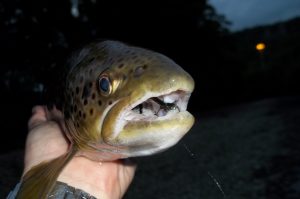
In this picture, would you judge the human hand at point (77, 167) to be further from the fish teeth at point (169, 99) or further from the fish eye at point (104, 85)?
the fish teeth at point (169, 99)

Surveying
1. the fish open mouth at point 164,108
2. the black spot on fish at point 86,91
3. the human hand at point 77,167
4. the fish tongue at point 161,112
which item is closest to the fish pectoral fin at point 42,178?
the human hand at point 77,167

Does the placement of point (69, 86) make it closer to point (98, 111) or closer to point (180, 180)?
point (98, 111)

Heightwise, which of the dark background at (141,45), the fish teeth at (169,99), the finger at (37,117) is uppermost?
the fish teeth at (169,99)

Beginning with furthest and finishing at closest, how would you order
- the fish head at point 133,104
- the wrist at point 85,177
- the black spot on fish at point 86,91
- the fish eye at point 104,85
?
1. the wrist at point 85,177
2. the black spot on fish at point 86,91
3. the fish eye at point 104,85
4. the fish head at point 133,104

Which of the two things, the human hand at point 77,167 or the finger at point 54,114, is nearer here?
the human hand at point 77,167

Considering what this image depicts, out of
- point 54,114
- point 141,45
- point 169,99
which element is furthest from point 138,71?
point 141,45

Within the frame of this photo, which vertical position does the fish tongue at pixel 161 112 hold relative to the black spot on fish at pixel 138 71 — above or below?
below

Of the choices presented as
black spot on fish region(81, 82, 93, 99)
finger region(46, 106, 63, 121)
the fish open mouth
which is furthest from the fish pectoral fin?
the fish open mouth
